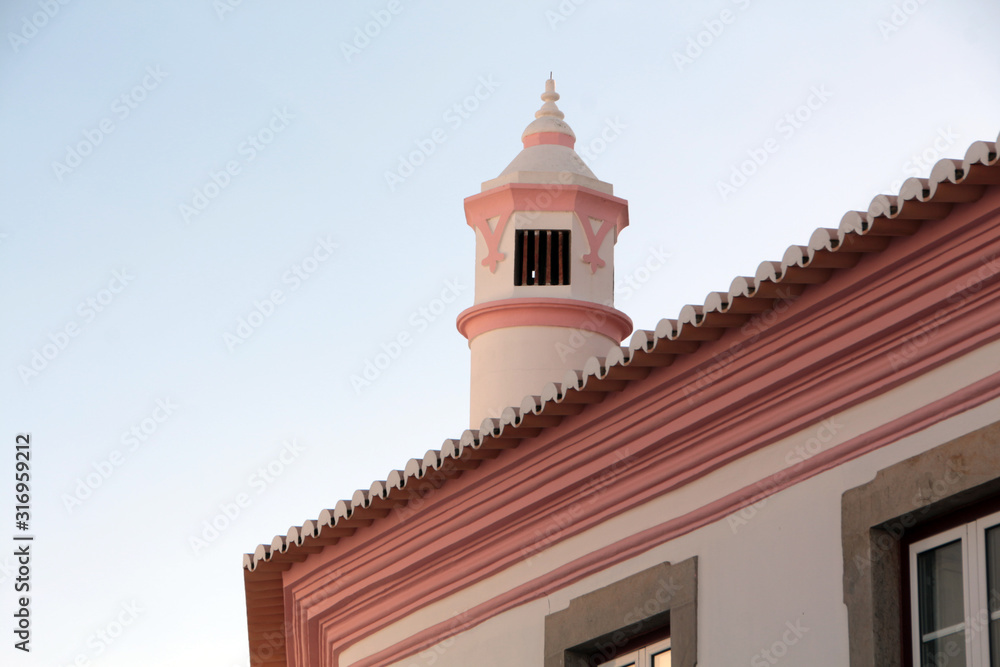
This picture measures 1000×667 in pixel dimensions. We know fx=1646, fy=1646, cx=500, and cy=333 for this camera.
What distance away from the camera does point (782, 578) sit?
294 inches

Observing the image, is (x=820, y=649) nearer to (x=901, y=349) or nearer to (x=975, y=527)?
(x=975, y=527)

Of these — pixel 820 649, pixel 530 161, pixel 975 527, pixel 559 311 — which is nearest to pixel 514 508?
pixel 820 649

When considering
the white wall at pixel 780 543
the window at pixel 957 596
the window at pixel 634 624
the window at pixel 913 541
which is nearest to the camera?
the window at pixel 957 596

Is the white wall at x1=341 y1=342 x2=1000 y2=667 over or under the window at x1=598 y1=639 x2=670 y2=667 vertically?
over

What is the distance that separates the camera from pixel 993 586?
6.56m

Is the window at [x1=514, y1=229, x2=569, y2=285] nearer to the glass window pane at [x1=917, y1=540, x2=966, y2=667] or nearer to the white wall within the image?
the white wall

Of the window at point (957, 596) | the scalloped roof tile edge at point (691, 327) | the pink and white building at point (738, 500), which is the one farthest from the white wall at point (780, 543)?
the scalloped roof tile edge at point (691, 327)

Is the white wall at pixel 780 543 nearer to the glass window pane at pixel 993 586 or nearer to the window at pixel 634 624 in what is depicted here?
the window at pixel 634 624

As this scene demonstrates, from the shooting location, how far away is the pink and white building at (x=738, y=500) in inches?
264

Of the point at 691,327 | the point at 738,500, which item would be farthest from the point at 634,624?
the point at 691,327

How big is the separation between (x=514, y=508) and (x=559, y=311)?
782 cm

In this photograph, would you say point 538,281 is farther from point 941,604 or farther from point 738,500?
point 941,604

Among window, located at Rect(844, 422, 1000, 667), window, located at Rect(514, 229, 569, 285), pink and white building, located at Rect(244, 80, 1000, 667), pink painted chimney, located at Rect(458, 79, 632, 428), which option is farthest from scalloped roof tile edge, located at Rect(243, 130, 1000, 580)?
window, located at Rect(514, 229, 569, 285)

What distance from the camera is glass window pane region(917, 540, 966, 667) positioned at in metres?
6.66
